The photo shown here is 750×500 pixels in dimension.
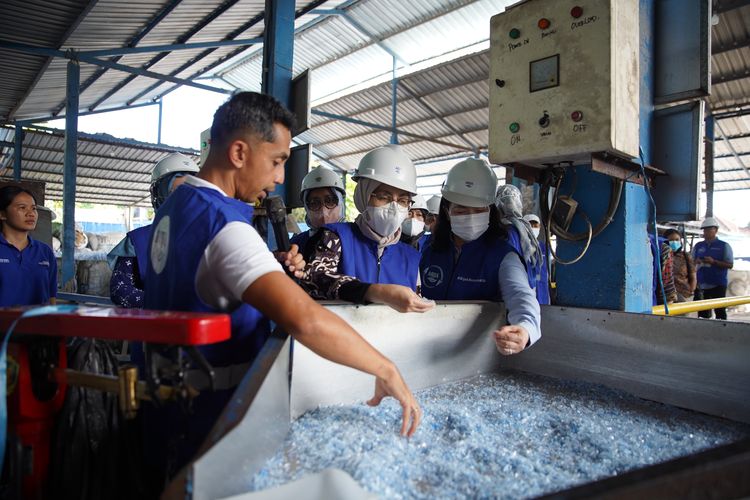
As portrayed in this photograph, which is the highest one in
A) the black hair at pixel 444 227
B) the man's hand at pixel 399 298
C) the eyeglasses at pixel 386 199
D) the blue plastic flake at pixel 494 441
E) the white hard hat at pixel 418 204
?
the white hard hat at pixel 418 204

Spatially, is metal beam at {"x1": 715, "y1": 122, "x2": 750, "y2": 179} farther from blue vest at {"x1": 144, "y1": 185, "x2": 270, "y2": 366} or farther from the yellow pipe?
blue vest at {"x1": 144, "y1": 185, "x2": 270, "y2": 366}

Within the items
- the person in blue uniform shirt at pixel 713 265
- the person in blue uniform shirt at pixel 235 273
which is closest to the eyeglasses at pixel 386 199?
the person in blue uniform shirt at pixel 235 273

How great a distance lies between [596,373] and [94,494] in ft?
5.99

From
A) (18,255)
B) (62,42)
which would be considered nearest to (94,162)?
(62,42)

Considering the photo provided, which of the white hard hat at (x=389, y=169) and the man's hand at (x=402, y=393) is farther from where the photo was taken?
the white hard hat at (x=389, y=169)

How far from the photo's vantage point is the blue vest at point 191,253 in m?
1.14

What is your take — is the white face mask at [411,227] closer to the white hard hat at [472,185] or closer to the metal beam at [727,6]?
the white hard hat at [472,185]

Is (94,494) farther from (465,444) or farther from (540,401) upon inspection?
(540,401)

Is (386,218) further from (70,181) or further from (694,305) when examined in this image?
(70,181)

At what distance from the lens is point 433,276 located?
2582 millimetres

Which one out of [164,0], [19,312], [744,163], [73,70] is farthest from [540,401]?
[744,163]

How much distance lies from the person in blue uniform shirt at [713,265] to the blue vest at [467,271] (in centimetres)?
748

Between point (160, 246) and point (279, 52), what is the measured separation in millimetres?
3442

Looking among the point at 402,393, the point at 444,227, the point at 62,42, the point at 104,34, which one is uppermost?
the point at 104,34
